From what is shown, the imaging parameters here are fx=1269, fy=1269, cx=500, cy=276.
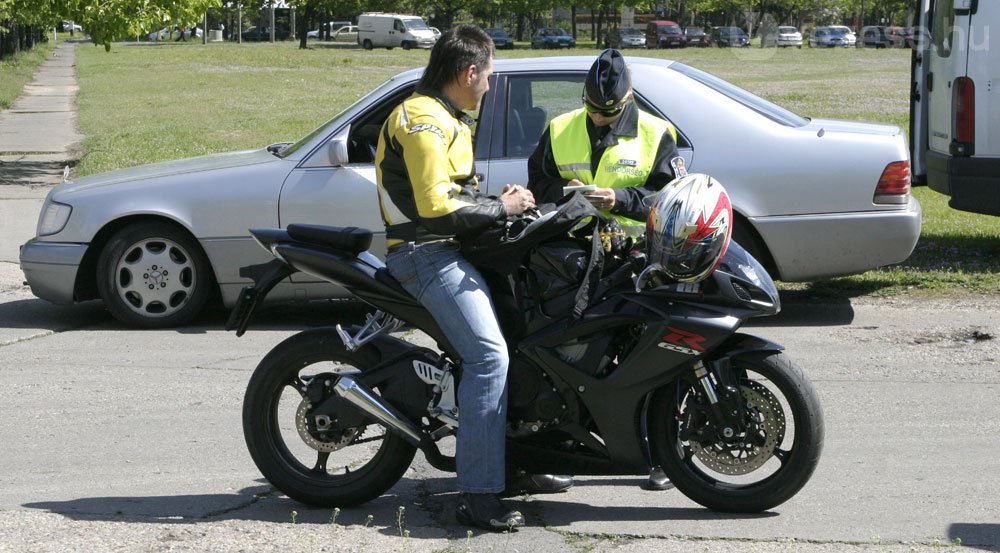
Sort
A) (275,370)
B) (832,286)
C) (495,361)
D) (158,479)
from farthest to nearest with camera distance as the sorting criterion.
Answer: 1. (832,286)
2. (158,479)
3. (275,370)
4. (495,361)

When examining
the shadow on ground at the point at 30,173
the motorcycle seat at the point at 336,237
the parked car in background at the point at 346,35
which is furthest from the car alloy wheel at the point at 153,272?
the parked car in background at the point at 346,35

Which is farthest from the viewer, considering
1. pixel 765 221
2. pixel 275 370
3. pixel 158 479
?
pixel 765 221

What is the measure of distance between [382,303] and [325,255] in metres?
0.26

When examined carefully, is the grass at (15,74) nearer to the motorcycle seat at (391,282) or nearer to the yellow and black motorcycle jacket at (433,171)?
the motorcycle seat at (391,282)

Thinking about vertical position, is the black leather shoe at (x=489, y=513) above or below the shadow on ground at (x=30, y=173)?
below

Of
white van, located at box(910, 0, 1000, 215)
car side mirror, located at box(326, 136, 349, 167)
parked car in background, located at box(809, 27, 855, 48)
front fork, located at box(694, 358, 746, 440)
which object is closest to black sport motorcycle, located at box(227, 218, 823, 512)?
front fork, located at box(694, 358, 746, 440)

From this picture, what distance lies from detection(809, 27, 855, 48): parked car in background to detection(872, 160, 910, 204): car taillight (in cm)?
7618

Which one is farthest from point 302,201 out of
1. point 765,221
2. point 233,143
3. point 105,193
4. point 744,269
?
point 233,143

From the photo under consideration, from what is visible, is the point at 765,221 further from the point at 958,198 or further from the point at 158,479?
the point at 158,479

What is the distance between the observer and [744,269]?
14.1ft

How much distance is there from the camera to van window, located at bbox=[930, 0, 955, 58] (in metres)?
9.77

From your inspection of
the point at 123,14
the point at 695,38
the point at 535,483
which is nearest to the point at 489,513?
the point at 535,483

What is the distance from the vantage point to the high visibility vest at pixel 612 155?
5039mm

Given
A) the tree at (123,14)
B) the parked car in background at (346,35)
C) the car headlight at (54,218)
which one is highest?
the parked car in background at (346,35)
